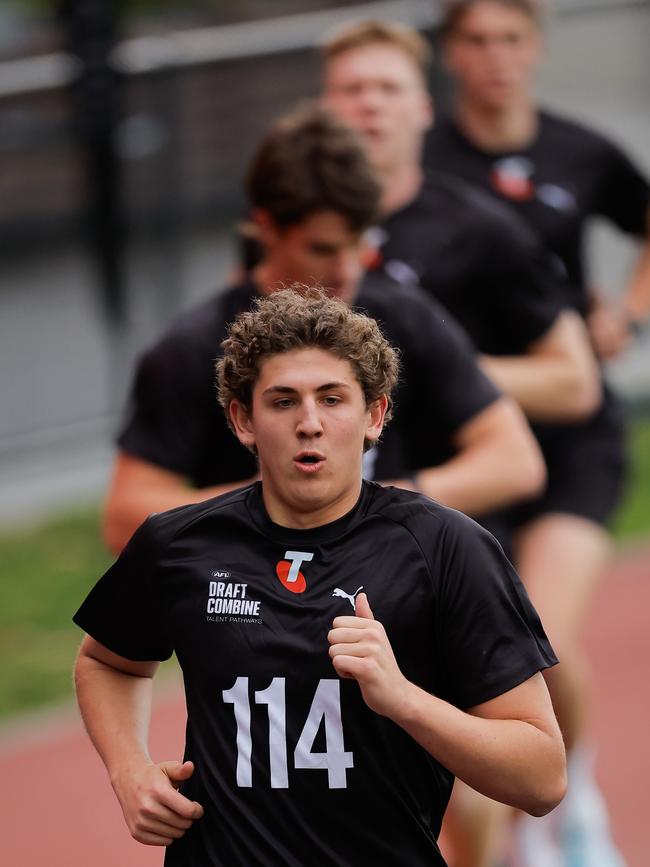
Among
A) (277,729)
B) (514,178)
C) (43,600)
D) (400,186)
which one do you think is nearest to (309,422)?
(277,729)

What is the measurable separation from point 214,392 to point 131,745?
1245mm

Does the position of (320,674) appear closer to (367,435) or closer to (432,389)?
(367,435)

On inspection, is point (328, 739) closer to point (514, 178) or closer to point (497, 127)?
point (514, 178)

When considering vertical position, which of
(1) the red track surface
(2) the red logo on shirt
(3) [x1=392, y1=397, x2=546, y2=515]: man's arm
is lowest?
(1) the red track surface

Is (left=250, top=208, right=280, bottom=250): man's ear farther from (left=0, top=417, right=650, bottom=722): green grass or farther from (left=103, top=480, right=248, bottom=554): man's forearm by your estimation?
(left=0, top=417, right=650, bottom=722): green grass

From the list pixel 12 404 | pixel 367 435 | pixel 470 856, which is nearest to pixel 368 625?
pixel 367 435

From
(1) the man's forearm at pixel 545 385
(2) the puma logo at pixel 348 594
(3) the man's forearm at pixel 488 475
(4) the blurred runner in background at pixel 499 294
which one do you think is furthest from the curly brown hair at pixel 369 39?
(2) the puma logo at pixel 348 594

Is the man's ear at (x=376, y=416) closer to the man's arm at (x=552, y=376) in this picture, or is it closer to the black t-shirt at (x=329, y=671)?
the black t-shirt at (x=329, y=671)

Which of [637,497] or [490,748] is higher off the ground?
[490,748]

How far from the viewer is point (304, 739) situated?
231cm

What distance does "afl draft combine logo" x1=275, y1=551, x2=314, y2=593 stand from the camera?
2379 millimetres

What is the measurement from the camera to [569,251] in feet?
18.1

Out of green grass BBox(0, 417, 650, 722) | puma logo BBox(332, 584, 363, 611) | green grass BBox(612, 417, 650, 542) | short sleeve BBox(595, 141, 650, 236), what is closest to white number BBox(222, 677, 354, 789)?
puma logo BBox(332, 584, 363, 611)

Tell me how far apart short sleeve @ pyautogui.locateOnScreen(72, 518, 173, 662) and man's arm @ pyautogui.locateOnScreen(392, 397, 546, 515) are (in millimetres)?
1096
